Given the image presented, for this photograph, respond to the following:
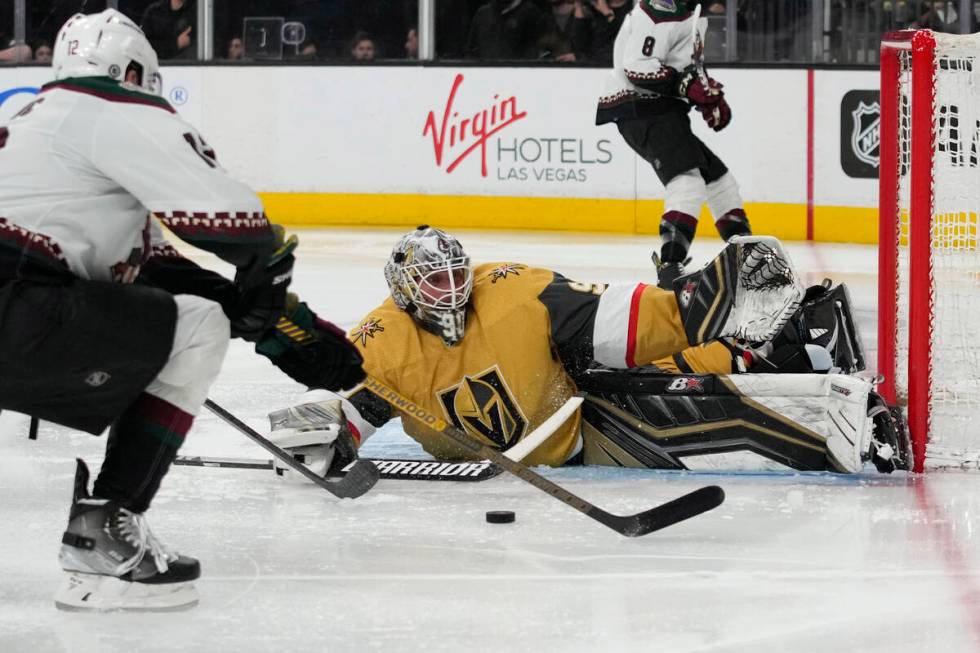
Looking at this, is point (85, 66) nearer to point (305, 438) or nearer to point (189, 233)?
point (189, 233)

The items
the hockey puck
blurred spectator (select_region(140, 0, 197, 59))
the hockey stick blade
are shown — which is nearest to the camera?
the hockey stick blade

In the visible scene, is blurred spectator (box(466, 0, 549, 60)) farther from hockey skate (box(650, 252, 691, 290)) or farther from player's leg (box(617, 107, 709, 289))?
hockey skate (box(650, 252, 691, 290))

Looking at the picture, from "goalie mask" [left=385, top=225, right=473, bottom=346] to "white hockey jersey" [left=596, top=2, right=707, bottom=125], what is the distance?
270 centimetres

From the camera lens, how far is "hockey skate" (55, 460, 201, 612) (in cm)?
240

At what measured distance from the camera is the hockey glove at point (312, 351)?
246 cm

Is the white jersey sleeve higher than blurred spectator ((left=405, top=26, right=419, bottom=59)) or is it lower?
lower

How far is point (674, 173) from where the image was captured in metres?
5.77

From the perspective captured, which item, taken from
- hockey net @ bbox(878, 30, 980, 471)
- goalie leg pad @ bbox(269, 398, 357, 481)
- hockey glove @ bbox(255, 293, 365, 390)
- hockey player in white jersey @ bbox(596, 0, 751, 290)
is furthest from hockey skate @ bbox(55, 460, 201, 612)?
hockey player in white jersey @ bbox(596, 0, 751, 290)

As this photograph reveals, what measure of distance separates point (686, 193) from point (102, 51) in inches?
143

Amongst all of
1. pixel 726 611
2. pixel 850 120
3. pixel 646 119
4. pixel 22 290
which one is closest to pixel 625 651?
pixel 726 611

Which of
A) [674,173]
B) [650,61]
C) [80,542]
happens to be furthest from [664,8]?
[80,542]

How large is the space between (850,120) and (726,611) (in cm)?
569

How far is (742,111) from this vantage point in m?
8.02

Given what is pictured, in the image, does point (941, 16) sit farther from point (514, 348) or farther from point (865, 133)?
point (514, 348)
